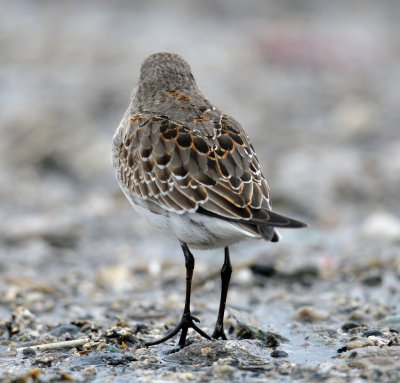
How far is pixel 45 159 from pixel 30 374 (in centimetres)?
731

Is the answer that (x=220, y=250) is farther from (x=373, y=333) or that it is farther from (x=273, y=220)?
(x=273, y=220)

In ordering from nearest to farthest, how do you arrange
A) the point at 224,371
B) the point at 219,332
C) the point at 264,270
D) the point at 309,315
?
the point at 224,371 → the point at 219,332 → the point at 309,315 → the point at 264,270

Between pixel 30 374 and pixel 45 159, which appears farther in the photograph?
A: pixel 45 159

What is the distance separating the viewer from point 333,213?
9594 millimetres

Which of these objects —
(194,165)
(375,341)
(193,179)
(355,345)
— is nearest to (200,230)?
(193,179)

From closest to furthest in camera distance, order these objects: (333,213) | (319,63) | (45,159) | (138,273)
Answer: (138,273)
(333,213)
(45,159)
(319,63)

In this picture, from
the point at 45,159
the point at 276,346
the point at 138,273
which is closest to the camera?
the point at 276,346

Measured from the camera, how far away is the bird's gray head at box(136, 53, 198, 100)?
6.33m

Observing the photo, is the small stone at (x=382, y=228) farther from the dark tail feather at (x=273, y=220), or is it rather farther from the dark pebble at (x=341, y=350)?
the dark tail feather at (x=273, y=220)

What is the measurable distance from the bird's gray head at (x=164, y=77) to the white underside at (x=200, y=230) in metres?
1.33

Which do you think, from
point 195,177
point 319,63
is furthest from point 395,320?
point 319,63

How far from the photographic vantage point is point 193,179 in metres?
5.25

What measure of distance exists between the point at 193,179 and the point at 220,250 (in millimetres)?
3539

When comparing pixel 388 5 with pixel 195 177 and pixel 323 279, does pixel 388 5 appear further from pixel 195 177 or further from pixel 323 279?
pixel 195 177
